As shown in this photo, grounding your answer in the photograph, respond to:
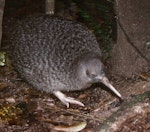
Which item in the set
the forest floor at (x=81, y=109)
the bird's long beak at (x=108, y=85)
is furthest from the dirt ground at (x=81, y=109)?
the bird's long beak at (x=108, y=85)

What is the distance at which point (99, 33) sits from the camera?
632 cm

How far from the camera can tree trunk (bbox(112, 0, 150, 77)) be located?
5.88 m

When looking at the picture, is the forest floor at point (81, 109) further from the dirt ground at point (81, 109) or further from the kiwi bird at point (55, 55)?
the kiwi bird at point (55, 55)

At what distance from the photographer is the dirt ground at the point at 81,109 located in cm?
529

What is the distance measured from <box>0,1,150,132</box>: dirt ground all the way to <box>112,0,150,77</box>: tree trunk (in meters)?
0.14

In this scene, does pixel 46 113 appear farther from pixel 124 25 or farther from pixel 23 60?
pixel 124 25

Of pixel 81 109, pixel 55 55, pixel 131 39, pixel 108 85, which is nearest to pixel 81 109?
pixel 81 109

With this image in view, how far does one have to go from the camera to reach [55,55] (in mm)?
5719

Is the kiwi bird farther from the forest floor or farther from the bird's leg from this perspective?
the forest floor

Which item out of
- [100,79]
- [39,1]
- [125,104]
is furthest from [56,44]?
[39,1]

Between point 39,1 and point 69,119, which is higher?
point 39,1

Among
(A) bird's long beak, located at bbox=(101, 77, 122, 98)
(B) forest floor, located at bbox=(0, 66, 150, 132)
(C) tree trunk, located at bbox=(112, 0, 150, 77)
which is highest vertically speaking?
(C) tree trunk, located at bbox=(112, 0, 150, 77)

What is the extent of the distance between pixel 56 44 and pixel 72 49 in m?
0.20

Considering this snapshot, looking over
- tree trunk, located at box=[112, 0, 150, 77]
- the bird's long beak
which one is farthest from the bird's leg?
tree trunk, located at box=[112, 0, 150, 77]
